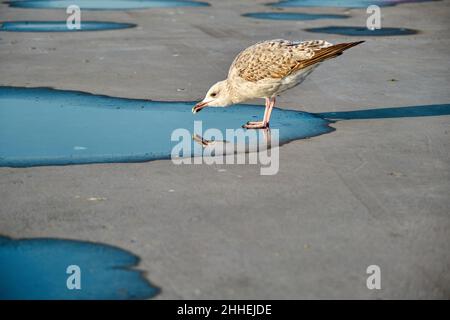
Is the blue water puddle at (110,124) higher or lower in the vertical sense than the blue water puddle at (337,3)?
lower

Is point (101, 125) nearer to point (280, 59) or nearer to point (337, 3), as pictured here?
point (280, 59)

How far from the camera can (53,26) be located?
69.2 ft

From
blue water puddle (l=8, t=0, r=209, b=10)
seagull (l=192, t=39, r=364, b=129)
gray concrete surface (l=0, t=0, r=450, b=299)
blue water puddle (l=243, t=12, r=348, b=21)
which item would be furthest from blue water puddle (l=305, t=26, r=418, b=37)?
seagull (l=192, t=39, r=364, b=129)

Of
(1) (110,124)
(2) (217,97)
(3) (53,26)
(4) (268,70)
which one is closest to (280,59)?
(4) (268,70)

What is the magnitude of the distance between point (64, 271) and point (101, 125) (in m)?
4.98

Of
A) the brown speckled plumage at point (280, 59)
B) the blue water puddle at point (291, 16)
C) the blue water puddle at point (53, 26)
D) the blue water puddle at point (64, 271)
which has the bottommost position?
the blue water puddle at point (64, 271)

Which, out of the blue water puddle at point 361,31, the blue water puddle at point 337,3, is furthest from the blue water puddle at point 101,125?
the blue water puddle at point 337,3

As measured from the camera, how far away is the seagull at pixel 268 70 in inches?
423

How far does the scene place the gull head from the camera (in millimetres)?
11102

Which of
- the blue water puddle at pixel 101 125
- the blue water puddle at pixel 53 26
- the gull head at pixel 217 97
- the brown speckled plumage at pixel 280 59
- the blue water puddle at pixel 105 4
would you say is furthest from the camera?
the blue water puddle at pixel 105 4

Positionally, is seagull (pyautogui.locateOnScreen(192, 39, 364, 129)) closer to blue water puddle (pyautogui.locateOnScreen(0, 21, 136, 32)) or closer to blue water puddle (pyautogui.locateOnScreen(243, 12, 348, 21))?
blue water puddle (pyautogui.locateOnScreen(0, 21, 136, 32))

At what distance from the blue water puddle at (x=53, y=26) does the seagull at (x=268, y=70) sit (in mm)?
10029

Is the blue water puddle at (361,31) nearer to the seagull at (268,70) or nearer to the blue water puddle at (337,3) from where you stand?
the blue water puddle at (337,3)
